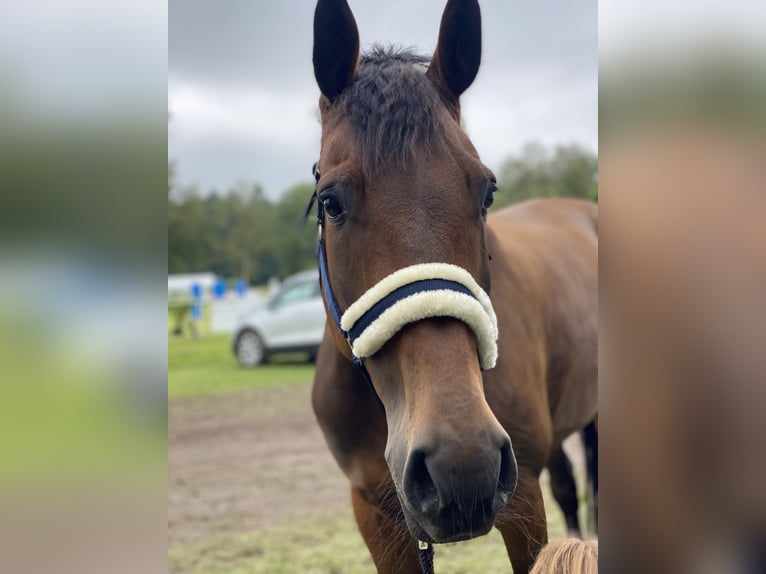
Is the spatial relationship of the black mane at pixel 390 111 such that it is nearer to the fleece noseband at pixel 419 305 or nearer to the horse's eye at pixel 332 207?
the horse's eye at pixel 332 207

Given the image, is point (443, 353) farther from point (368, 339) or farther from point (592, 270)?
point (592, 270)

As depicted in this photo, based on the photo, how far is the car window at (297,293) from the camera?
10844 millimetres

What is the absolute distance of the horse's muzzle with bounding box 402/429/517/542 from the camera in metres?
1.09

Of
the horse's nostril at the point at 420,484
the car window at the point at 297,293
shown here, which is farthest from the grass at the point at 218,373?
the horse's nostril at the point at 420,484

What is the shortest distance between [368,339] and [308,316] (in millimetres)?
9282

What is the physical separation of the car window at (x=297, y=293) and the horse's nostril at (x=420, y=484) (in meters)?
9.59

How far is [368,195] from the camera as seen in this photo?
1.42m

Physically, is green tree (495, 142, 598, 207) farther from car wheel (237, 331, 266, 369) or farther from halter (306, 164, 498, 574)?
halter (306, 164, 498, 574)

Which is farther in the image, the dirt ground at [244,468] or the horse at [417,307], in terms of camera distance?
the dirt ground at [244,468]

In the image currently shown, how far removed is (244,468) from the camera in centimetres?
545

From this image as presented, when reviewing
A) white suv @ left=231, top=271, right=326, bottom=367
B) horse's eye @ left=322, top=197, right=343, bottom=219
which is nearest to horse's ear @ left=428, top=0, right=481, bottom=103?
horse's eye @ left=322, top=197, right=343, bottom=219

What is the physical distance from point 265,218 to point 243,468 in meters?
28.1

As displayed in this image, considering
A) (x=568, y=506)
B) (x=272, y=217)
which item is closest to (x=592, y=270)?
(x=568, y=506)

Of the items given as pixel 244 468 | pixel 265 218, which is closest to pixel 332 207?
pixel 244 468
